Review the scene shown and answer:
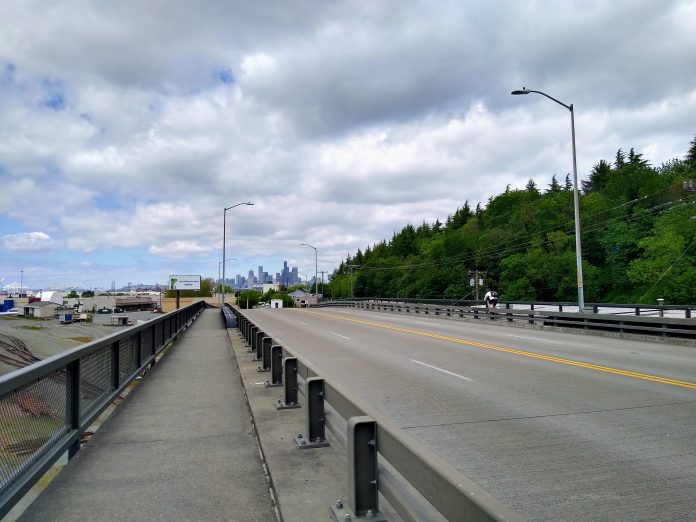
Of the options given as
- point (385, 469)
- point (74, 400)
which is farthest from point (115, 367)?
point (385, 469)

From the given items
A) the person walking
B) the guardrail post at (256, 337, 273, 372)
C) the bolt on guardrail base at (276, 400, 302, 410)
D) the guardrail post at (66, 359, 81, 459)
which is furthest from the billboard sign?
the guardrail post at (66, 359, 81, 459)

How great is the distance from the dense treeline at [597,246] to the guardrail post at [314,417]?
212ft

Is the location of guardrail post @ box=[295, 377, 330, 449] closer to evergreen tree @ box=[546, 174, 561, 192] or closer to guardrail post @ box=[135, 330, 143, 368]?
guardrail post @ box=[135, 330, 143, 368]

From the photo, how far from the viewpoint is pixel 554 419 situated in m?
7.36

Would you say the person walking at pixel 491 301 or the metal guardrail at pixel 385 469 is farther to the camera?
the person walking at pixel 491 301

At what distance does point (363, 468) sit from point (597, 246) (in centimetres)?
8454

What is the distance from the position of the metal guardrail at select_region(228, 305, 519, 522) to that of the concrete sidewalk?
2.50 feet

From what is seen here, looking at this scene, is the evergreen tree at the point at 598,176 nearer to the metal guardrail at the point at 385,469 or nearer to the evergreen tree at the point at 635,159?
the evergreen tree at the point at 635,159

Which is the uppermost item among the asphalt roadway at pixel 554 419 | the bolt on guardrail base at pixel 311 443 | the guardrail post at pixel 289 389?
the guardrail post at pixel 289 389

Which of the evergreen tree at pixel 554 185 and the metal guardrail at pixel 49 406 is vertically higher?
the evergreen tree at pixel 554 185

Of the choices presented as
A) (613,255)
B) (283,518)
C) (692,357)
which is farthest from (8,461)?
(613,255)

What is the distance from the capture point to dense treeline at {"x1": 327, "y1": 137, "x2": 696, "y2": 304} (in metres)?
64.0

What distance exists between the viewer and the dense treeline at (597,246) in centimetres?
6400

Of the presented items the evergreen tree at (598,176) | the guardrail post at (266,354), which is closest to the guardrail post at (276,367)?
the guardrail post at (266,354)
